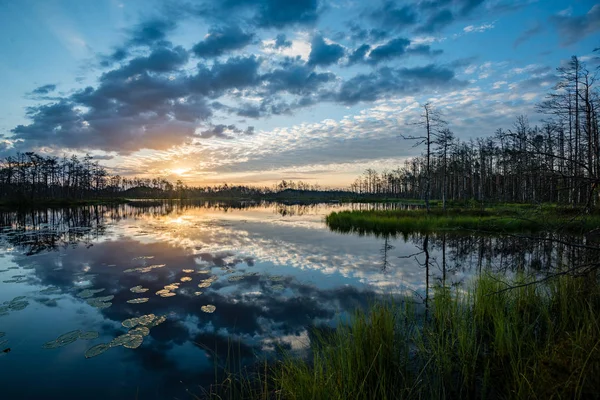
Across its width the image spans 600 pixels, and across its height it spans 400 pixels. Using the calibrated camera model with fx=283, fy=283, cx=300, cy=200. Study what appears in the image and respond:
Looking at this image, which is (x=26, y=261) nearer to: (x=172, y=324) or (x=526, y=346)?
(x=172, y=324)

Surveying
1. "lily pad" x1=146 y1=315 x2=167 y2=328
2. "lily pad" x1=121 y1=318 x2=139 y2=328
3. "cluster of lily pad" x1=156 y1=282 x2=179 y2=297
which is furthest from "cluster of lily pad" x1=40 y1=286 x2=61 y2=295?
"lily pad" x1=146 y1=315 x2=167 y2=328

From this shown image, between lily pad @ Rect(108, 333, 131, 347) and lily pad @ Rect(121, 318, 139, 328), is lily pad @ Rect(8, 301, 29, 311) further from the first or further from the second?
lily pad @ Rect(108, 333, 131, 347)

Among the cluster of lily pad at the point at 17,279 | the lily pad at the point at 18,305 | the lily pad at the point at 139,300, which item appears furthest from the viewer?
the cluster of lily pad at the point at 17,279

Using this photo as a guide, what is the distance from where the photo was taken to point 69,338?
639 centimetres

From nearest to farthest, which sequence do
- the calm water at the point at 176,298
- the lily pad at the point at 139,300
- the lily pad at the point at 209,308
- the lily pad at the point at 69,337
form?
the calm water at the point at 176,298 < the lily pad at the point at 69,337 < the lily pad at the point at 209,308 < the lily pad at the point at 139,300

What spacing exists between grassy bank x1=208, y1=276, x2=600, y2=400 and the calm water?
0.71 metres

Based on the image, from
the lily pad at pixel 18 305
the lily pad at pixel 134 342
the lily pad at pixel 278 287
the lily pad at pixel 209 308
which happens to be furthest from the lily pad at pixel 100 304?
the lily pad at pixel 278 287

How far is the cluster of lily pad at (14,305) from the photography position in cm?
780

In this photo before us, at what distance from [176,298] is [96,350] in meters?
2.82

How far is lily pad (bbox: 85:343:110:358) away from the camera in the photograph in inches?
227

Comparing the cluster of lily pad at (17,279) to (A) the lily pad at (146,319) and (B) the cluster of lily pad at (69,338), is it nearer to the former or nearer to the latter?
(B) the cluster of lily pad at (69,338)

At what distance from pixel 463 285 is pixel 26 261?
18559mm

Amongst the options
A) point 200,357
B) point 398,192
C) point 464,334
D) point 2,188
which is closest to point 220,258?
point 200,357

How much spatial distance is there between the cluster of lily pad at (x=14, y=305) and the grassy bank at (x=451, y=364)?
7376 mm
